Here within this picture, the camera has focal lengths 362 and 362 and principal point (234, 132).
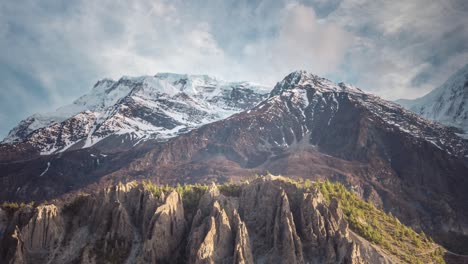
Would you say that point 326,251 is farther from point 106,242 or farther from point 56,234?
point 56,234

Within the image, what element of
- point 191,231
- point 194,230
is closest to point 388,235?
point 194,230

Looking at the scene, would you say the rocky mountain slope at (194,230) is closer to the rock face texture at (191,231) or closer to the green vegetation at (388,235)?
the rock face texture at (191,231)

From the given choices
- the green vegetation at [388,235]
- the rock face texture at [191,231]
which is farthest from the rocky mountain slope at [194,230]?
the green vegetation at [388,235]

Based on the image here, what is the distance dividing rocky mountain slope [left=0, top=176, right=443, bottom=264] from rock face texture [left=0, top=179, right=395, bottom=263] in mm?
188

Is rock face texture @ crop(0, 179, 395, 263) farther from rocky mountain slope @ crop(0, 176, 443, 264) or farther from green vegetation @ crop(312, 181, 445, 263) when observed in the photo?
green vegetation @ crop(312, 181, 445, 263)

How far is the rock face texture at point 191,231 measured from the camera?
68.4m

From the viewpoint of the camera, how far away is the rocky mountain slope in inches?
2697

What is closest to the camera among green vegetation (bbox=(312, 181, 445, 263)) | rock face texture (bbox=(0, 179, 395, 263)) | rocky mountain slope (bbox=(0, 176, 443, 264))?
rock face texture (bbox=(0, 179, 395, 263))

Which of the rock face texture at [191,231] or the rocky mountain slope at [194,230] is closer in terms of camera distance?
the rock face texture at [191,231]

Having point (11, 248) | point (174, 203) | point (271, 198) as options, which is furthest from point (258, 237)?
point (11, 248)

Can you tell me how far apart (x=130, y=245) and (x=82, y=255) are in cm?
937

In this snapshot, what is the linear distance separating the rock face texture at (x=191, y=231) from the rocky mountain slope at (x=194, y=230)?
188 mm

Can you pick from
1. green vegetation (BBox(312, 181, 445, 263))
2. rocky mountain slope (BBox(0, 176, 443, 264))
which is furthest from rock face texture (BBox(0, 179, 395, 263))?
green vegetation (BBox(312, 181, 445, 263))

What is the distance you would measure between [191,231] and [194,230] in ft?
10.4
